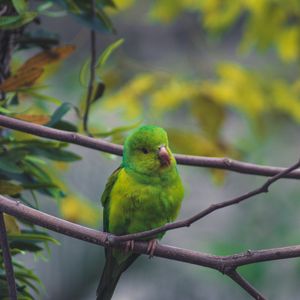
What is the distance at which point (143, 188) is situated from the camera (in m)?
2.14

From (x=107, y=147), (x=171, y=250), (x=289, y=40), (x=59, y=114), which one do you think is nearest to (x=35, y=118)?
(x=59, y=114)

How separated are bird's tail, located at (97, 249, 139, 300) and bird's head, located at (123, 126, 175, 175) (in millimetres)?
287

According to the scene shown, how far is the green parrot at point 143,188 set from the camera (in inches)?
83.9

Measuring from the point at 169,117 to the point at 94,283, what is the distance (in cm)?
150

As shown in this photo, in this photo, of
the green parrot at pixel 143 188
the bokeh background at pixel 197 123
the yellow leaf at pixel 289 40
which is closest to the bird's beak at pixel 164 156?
the green parrot at pixel 143 188

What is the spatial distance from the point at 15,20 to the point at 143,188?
596mm

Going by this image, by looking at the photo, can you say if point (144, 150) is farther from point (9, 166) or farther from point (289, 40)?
point (289, 40)

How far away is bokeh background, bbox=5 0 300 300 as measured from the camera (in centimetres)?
316

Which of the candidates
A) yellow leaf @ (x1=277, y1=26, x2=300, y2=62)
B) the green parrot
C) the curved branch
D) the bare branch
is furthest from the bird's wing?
yellow leaf @ (x1=277, y1=26, x2=300, y2=62)

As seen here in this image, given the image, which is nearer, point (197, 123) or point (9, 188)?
point (9, 188)

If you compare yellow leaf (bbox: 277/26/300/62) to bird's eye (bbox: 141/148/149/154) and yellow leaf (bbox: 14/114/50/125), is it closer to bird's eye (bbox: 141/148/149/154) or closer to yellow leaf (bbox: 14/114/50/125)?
bird's eye (bbox: 141/148/149/154)

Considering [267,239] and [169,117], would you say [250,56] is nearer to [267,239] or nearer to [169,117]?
[169,117]

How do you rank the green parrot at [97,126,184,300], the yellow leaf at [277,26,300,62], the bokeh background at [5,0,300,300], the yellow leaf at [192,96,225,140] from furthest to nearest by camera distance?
the yellow leaf at [277,26,300,62], the bokeh background at [5,0,300,300], the yellow leaf at [192,96,225,140], the green parrot at [97,126,184,300]

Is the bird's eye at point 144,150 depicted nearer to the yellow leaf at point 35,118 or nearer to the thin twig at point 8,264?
the yellow leaf at point 35,118
